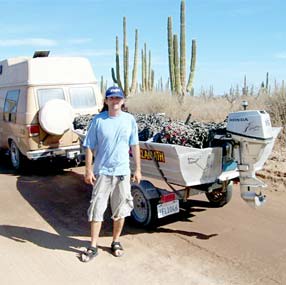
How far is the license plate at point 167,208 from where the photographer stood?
5.20m

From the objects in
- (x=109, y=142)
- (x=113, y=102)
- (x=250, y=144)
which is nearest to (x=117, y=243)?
(x=109, y=142)

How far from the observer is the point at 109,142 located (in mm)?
4383

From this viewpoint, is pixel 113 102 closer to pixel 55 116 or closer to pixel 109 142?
pixel 109 142

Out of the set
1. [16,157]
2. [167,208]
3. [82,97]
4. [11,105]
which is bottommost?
[16,157]

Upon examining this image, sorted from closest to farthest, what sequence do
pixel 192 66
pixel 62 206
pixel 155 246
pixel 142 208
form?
pixel 155 246, pixel 142 208, pixel 62 206, pixel 192 66

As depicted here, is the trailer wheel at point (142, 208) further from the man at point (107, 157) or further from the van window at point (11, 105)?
the van window at point (11, 105)

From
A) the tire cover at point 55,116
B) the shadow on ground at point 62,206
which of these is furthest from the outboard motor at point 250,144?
the tire cover at point 55,116

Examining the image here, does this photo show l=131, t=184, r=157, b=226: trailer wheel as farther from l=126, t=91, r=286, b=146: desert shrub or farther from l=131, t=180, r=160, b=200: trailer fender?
l=126, t=91, r=286, b=146: desert shrub

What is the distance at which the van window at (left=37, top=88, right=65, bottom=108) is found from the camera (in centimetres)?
893

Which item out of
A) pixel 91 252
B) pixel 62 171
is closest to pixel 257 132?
pixel 91 252

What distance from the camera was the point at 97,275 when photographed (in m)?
4.07

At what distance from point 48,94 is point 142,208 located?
465 centimetres

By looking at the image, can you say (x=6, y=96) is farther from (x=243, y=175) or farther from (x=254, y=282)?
(x=254, y=282)

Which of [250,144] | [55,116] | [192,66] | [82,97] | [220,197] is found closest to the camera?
[250,144]
